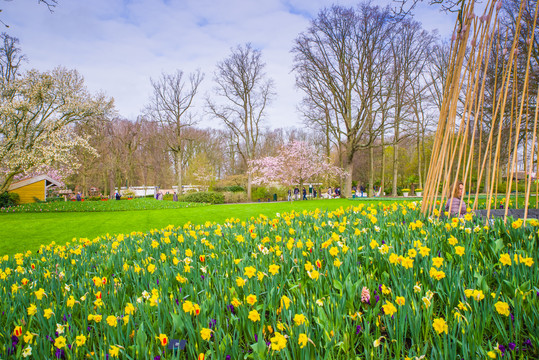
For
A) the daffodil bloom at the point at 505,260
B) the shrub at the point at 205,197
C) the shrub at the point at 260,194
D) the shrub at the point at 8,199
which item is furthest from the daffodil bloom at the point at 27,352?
the shrub at the point at 260,194

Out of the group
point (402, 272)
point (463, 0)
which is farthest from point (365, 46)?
point (402, 272)

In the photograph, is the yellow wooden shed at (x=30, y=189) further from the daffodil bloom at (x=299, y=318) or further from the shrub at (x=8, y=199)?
the daffodil bloom at (x=299, y=318)

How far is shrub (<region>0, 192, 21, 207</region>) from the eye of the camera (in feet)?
66.8

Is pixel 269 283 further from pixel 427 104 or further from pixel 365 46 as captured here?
pixel 427 104

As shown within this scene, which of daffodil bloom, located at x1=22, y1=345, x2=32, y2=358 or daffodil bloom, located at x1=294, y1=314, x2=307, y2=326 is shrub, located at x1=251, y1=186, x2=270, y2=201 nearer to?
daffodil bloom, located at x1=22, y1=345, x2=32, y2=358

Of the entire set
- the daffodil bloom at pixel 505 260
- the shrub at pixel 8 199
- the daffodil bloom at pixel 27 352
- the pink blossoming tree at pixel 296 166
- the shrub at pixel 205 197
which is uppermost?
the pink blossoming tree at pixel 296 166

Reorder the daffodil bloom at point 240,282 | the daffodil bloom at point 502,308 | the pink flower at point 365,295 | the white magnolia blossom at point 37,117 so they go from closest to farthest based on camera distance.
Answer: the daffodil bloom at point 502,308
the pink flower at point 365,295
the daffodil bloom at point 240,282
the white magnolia blossom at point 37,117

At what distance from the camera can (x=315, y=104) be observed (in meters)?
22.6

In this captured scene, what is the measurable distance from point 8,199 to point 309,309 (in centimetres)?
2778

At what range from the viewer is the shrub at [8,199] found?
20.4 meters

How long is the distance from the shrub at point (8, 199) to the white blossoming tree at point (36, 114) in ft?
5.97

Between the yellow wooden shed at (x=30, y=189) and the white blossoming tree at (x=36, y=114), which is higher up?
the white blossoming tree at (x=36, y=114)

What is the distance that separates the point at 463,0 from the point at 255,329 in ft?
10.9

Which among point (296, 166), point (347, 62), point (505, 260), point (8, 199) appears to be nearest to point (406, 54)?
point (347, 62)
